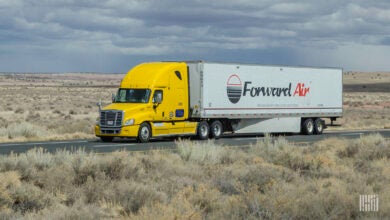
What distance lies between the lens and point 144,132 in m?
27.1

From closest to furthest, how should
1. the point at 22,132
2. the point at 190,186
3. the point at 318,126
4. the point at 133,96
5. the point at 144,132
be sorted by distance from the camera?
the point at 190,186
the point at 144,132
the point at 133,96
the point at 22,132
the point at 318,126

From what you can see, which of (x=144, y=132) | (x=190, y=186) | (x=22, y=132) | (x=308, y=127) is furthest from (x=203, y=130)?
(x=190, y=186)

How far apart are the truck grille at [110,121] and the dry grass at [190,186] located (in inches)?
368

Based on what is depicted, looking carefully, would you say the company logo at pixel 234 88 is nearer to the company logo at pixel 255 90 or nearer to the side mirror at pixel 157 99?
the company logo at pixel 255 90

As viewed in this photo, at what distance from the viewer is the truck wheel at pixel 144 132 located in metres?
26.9

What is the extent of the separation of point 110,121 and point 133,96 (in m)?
1.57

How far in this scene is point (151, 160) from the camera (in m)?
15.5

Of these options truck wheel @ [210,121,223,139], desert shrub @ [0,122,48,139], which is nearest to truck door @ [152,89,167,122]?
truck wheel @ [210,121,223,139]

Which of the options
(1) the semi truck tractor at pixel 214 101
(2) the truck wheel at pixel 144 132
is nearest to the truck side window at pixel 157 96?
(1) the semi truck tractor at pixel 214 101

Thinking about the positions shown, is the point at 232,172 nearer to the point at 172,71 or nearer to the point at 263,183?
the point at 263,183

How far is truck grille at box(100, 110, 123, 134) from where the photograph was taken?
88.0 ft

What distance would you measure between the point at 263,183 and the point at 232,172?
1451 mm

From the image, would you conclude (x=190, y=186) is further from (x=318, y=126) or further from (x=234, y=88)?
(x=318, y=126)

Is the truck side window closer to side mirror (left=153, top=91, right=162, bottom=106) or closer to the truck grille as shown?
side mirror (left=153, top=91, right=162, bottom=106)
